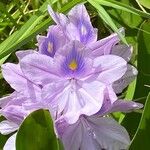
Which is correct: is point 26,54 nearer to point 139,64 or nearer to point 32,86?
point 32,86

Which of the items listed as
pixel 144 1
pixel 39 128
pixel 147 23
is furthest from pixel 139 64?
pixel 39 128

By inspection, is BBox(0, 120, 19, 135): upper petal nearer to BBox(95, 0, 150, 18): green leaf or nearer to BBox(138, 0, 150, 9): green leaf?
BBox(95, 0, 150, 18): green leaf

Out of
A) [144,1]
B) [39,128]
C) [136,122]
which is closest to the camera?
[39,128]

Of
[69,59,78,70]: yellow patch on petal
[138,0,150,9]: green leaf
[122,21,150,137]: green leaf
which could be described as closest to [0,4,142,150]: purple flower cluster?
[69,59,78,70]: yellow patch on petal

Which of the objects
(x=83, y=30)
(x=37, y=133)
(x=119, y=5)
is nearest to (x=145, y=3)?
(x=119, y=5)

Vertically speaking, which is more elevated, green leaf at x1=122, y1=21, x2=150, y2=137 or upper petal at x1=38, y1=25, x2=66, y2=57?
upper petal at x1=38, y1=25, x2=66, y2=57

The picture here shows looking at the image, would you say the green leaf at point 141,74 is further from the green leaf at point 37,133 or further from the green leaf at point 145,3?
the green leaf at point 37,133

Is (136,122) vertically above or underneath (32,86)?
underneath
